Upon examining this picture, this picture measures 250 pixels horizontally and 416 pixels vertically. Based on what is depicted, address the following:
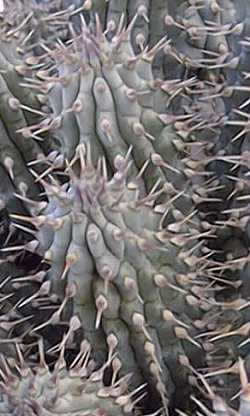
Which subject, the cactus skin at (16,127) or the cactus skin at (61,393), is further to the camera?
the cactus skin at (16,127)

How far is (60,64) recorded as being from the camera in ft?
3.68

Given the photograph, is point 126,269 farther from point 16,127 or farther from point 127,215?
point 16,127

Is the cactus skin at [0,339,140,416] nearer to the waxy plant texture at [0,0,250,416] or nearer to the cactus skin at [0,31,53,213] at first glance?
the waxy plant texture at [0,0,250,416]

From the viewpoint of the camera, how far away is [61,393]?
3.28 feet

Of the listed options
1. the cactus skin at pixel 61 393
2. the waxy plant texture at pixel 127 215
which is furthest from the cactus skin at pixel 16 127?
the cactus skin at pixel 61 393

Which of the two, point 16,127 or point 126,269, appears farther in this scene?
point 16,127

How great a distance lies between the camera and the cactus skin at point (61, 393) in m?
0.99

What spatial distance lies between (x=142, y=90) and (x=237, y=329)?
0.28 meters

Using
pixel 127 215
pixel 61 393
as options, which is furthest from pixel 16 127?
pixel 61 393

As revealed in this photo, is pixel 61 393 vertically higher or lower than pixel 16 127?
lower

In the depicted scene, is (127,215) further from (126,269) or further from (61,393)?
(61,393)

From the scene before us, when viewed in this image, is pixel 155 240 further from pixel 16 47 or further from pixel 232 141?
pixel 16 47

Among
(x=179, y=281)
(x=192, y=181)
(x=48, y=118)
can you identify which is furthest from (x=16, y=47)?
(x=179, y=281)

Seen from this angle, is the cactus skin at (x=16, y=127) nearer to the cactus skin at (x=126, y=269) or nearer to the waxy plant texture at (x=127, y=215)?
the waxy plant texture at (x=127, y=215)
